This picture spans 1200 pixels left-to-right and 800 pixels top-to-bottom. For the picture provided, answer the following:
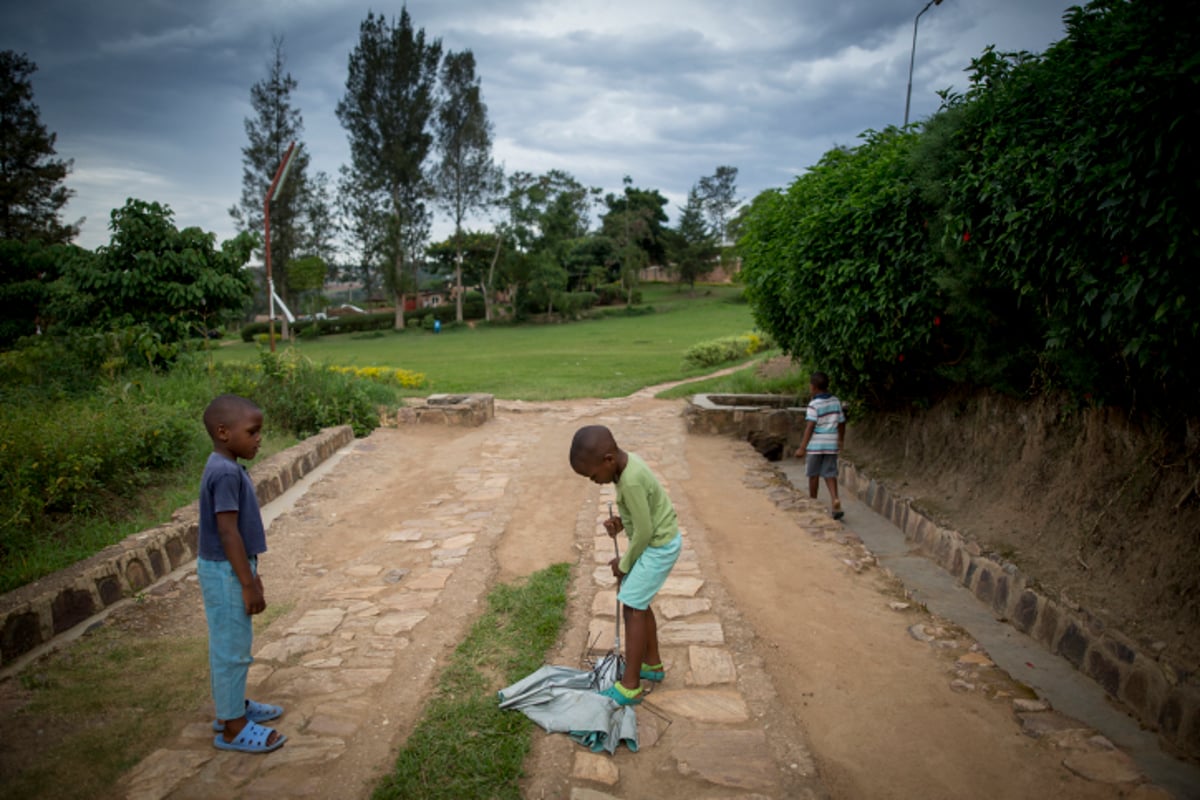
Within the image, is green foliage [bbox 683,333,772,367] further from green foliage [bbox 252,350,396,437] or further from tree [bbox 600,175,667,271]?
tree [bbox 600,175,667,271]

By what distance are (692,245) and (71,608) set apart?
5153 cm

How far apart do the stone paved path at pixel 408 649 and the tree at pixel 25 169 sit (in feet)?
57.8

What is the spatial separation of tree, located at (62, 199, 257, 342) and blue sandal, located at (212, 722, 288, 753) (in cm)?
891

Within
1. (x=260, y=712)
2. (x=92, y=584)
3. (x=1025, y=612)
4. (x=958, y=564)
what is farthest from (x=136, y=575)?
(x=958, y=564)

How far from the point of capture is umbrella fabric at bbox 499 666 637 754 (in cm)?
285

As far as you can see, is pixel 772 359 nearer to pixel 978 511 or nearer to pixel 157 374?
pixel 978 511

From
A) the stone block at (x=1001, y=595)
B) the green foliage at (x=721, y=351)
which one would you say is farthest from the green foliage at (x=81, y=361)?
the green foliage at (x=721, y=351)

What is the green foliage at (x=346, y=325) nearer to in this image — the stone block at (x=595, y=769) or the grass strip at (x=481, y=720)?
the grass strip at (x=481, y=720)

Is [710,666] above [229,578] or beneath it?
beneath

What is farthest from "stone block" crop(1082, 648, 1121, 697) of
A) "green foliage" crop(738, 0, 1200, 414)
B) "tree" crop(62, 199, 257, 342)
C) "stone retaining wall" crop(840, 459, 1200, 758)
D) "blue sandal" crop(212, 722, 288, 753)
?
"tree" crop(62, 199, 257, 342)

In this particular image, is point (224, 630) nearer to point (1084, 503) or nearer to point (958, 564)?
point (958, 564)

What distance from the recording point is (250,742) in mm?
2793

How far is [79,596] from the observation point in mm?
3861

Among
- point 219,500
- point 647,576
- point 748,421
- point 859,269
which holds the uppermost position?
point 859,269
